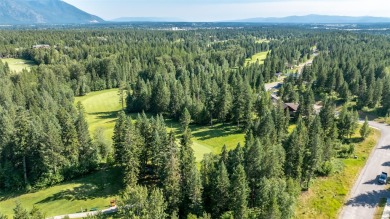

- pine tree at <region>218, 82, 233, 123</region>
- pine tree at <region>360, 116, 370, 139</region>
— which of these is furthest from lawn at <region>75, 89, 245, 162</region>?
pine tree at <region>360, 116, 370, 139</region>

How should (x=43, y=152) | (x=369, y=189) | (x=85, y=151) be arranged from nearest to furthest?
Result: (x=369, y=189), (x=43, y=152), (x=85, y=151)

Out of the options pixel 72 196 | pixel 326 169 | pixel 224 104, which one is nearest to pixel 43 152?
pixel 72 196

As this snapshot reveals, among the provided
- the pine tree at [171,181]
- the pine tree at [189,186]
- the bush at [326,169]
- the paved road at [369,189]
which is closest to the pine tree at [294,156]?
the paved road at [369,189]

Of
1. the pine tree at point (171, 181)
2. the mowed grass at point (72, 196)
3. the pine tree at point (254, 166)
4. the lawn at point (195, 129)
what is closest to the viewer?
the pine tree at point (171, 181)

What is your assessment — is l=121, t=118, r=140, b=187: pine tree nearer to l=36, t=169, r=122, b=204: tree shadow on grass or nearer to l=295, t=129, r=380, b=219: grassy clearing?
l=36, t=169, r=122, b=204: tree shadow on grass

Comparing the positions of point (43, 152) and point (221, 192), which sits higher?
point (43, 152)

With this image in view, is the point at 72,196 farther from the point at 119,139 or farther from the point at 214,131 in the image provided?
the point at 214,131

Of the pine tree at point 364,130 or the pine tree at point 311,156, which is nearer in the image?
the pine tree at point 311,156

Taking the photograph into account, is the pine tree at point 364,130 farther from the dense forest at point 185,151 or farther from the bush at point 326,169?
the bush at point 326,169
